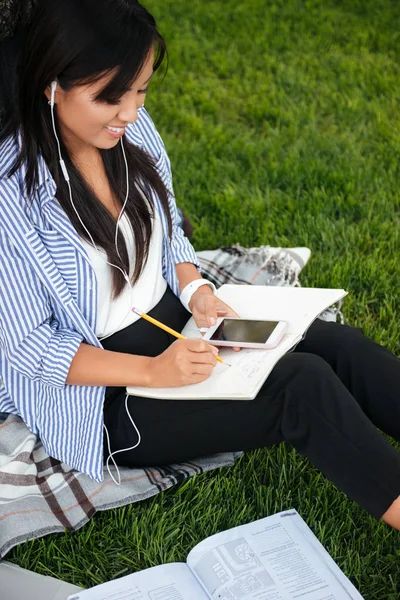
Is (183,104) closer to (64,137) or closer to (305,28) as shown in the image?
(305,28)

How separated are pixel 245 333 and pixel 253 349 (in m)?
0.07

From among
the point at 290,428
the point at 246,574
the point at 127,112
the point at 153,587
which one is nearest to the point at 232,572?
the point at 246,574

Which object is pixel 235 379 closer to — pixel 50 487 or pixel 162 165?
pixel 50 487

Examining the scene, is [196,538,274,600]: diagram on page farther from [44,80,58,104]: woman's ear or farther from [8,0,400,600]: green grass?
[44,80,58,104]: woman's ear

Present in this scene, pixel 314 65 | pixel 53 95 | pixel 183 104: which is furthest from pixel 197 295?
pixel 314 65

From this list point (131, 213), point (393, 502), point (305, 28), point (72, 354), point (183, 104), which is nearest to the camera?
point (393, 502)

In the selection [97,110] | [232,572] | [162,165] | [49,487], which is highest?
[97,110]

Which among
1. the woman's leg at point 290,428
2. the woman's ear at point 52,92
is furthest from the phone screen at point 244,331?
the woman's ear at point 52,92

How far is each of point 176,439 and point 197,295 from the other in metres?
0.45

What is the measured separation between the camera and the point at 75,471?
7.68 feet

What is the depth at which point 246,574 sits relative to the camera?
2.01 m

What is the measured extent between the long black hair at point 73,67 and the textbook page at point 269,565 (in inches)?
27.8

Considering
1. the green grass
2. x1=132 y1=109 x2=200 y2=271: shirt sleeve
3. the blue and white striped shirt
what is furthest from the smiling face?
the green grass

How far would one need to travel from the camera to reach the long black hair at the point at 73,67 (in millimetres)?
1891
